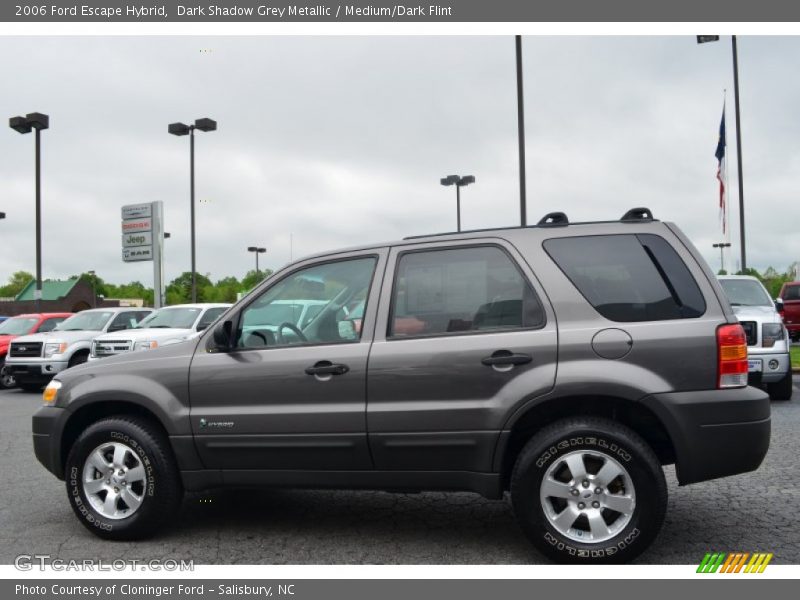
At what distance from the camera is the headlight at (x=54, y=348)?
15164 mm

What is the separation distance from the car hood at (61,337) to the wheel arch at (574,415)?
13.5 metres

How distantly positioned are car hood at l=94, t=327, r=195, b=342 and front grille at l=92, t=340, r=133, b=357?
0.08 meters

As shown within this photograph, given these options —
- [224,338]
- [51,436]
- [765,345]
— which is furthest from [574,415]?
[765,345]

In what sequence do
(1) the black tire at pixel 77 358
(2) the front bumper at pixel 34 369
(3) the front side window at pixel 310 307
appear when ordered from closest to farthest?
(3) the front side window at pixel 310 307 → (2) the front bumper at pixel 34 369 → (1) the black tire at pixel 77 358

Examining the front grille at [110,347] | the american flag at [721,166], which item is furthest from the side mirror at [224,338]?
the american flag at [721,166]

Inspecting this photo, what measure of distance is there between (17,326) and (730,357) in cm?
1746

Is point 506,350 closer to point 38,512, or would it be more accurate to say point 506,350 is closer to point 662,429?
point 662,429

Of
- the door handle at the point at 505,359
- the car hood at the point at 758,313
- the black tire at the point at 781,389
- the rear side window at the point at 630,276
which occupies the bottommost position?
the black tire at the point at 781,389

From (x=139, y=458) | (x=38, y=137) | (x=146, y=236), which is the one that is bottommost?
(x=139, y=458)

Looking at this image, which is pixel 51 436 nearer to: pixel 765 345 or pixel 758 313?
pixel 765 345

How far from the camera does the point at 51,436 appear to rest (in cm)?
486

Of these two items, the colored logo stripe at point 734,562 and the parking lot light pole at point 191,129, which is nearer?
the colored logo stripe at point 734,562

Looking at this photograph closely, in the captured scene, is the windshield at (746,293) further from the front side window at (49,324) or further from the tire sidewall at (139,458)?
the front side window at (49,324)
